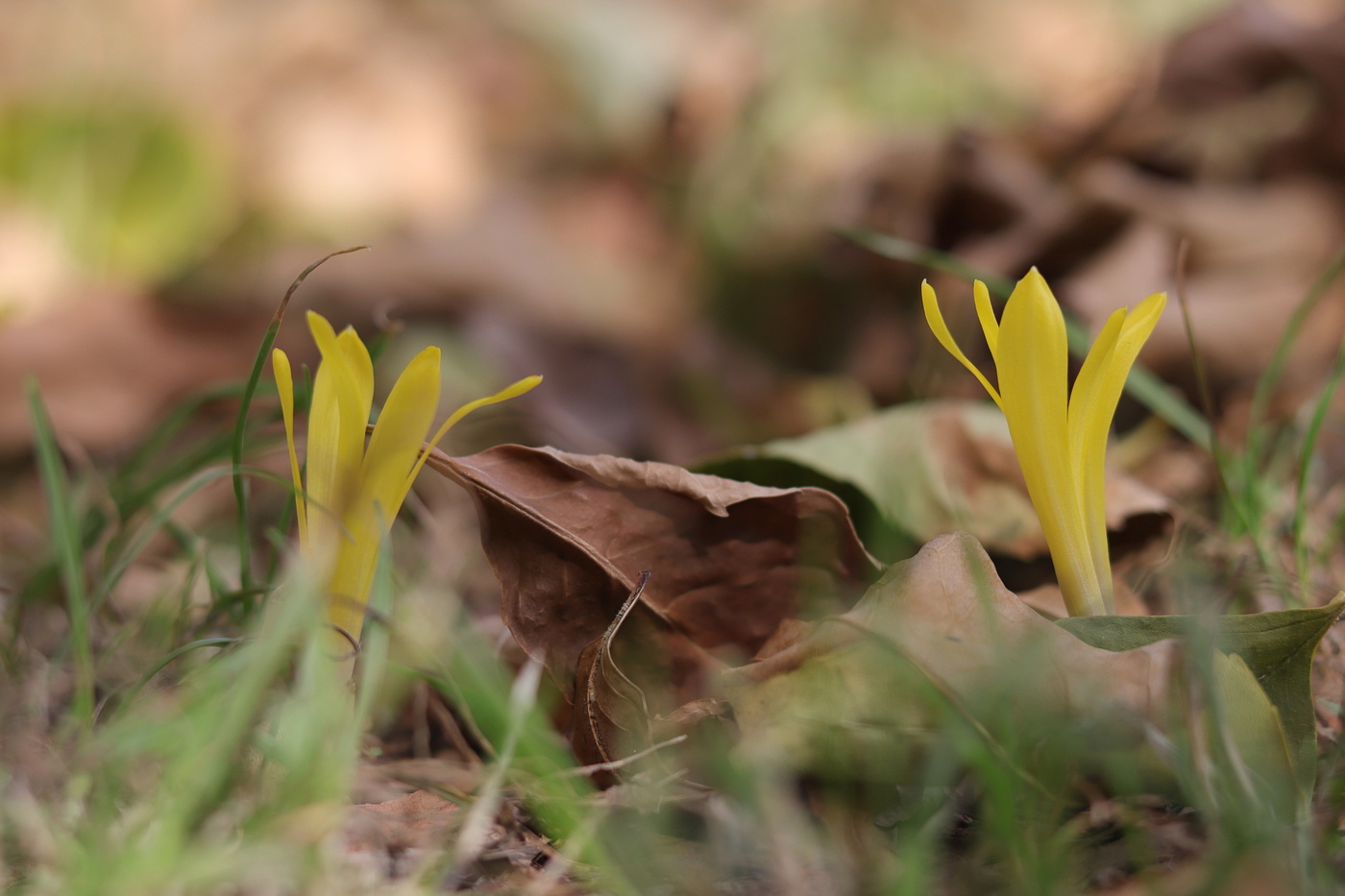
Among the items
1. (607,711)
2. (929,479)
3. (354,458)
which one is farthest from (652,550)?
(929,479)

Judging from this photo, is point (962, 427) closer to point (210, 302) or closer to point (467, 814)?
point (467, 814)

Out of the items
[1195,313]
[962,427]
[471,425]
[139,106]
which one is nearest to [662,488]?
[962,427]

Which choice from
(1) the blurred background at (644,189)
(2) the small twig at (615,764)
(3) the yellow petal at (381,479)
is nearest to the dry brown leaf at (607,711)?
(2) the small twig at (615,764)

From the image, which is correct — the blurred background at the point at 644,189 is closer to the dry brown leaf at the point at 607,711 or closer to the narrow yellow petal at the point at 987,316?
the dry brown leaf at the point at 607,711

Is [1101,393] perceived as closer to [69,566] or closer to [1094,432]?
[1094,432]

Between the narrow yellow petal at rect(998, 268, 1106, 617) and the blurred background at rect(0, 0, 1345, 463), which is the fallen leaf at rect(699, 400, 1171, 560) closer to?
the blurred background at rect(0, 0, 1345, 463)

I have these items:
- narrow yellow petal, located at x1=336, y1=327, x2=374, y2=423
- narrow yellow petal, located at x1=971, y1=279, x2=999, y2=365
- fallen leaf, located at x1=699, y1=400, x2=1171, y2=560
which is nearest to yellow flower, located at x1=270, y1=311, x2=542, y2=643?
narrow yellow petal, located at x1=336, y1=327, x2=374, y2=423

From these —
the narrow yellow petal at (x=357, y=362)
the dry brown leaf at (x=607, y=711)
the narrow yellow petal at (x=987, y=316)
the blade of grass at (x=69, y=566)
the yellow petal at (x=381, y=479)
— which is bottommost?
the dry brown leaf at (x=607, y=711)
